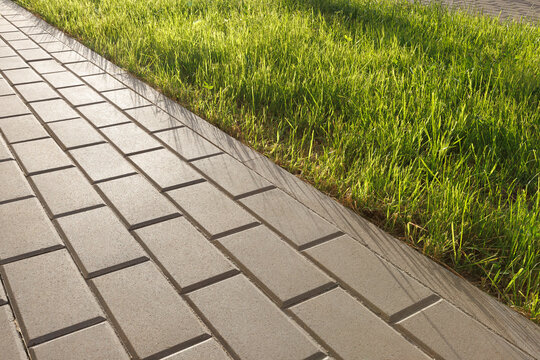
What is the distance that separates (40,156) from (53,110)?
0.74 meters

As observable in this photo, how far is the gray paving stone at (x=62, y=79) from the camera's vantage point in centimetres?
395

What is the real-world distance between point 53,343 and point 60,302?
204 millimetres

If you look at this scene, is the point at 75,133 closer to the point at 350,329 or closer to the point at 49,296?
the point at 49,296

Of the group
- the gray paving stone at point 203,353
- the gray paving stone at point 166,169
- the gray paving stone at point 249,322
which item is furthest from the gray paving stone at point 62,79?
the gray paving stone at point 203,353

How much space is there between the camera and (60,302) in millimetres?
1808

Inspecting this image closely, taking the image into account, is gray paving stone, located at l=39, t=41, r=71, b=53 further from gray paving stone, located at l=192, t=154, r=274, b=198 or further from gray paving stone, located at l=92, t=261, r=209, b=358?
gray paving stone, located at l=92, t=261, r=209, b=358

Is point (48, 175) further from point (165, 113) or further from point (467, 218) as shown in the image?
point (467, 218)

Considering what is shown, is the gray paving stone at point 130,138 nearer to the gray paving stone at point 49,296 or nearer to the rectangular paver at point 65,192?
the rectangular paver at point 65,192

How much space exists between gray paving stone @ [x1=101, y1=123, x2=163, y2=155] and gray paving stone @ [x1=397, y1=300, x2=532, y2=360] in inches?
73.1

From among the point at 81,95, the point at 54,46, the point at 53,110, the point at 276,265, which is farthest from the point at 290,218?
the point at 54,46

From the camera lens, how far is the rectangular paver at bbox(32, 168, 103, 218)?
94.0 inches

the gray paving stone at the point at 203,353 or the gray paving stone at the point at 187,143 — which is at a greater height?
the gray paving stone at the point at 187,143

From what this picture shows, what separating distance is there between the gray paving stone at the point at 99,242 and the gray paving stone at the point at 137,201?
0.06m

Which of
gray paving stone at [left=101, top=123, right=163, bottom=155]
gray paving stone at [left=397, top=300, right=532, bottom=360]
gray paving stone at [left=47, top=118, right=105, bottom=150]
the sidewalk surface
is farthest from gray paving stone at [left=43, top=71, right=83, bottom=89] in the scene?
gray paving stone at [left=397, top=300, right=532, bottom=360]
